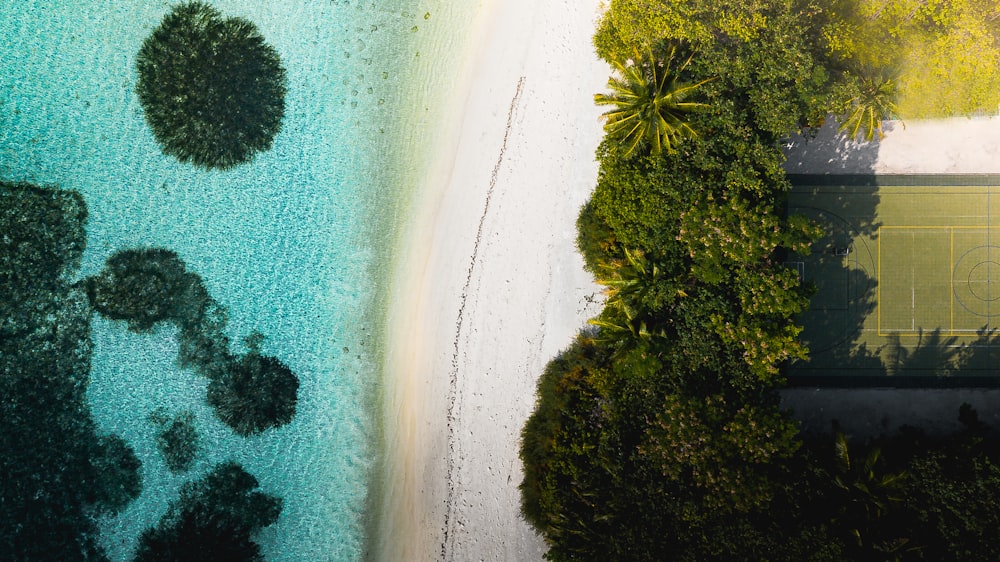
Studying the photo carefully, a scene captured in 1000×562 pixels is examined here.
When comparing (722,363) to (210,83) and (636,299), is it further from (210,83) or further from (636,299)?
(210,83)

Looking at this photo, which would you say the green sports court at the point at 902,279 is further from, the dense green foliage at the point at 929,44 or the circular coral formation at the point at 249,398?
the circular coral formation at the point at 249,398

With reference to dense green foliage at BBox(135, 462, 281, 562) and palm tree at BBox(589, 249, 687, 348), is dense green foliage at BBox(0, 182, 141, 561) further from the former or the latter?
palm tree at BBox(589, 249, 687, 348)

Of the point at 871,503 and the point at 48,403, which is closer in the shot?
the point at 871,503

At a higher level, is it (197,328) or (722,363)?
(722,363)

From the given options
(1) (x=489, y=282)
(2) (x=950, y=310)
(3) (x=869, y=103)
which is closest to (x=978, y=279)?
(2) (x=950, y=310)

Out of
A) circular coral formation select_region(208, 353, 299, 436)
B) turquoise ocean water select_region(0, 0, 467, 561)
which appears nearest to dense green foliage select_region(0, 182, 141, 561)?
turquoise ocean water select_region(0, 0, 467, 561)

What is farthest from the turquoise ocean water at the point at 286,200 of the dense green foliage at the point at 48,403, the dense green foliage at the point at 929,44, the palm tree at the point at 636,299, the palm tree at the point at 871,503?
the palm tree at the point at 871,503
